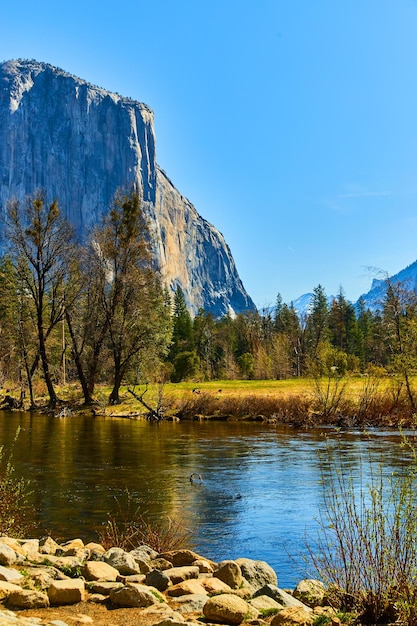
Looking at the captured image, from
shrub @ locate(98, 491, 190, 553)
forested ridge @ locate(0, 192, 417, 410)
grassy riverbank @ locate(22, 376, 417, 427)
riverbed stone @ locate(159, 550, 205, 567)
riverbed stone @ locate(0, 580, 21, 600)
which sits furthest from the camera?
forested ridge @ locate(0, 192, 417, 410)

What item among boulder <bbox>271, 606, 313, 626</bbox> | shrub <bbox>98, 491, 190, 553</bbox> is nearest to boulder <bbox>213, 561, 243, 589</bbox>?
boulder <bbox>271, 606, 313, 626</bbox>

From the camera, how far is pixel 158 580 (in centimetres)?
771

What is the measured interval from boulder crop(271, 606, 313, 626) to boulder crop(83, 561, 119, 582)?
253 cm

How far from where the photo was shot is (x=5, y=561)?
7.70 meters

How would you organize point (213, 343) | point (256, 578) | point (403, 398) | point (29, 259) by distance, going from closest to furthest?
point (256, 578), point (403, 398), point (29, 259), point (213, 343)

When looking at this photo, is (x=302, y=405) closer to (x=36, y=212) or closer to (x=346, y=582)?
(x=36, y=212)

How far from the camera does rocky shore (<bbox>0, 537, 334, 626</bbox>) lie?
625cm

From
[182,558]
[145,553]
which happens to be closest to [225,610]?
[182,558]

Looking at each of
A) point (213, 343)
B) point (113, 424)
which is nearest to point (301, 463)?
point (113, 424)

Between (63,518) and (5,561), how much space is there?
5476 millimetres

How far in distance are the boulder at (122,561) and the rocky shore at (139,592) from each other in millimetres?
13

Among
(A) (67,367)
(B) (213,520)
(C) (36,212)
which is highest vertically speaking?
(C) (36,212)

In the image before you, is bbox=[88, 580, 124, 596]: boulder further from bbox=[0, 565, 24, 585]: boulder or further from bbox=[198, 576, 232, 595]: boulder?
bbox=[198, 576, 232, 595]: boulder

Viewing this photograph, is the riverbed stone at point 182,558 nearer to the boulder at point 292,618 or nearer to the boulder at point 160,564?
the boulder at point 160,564
